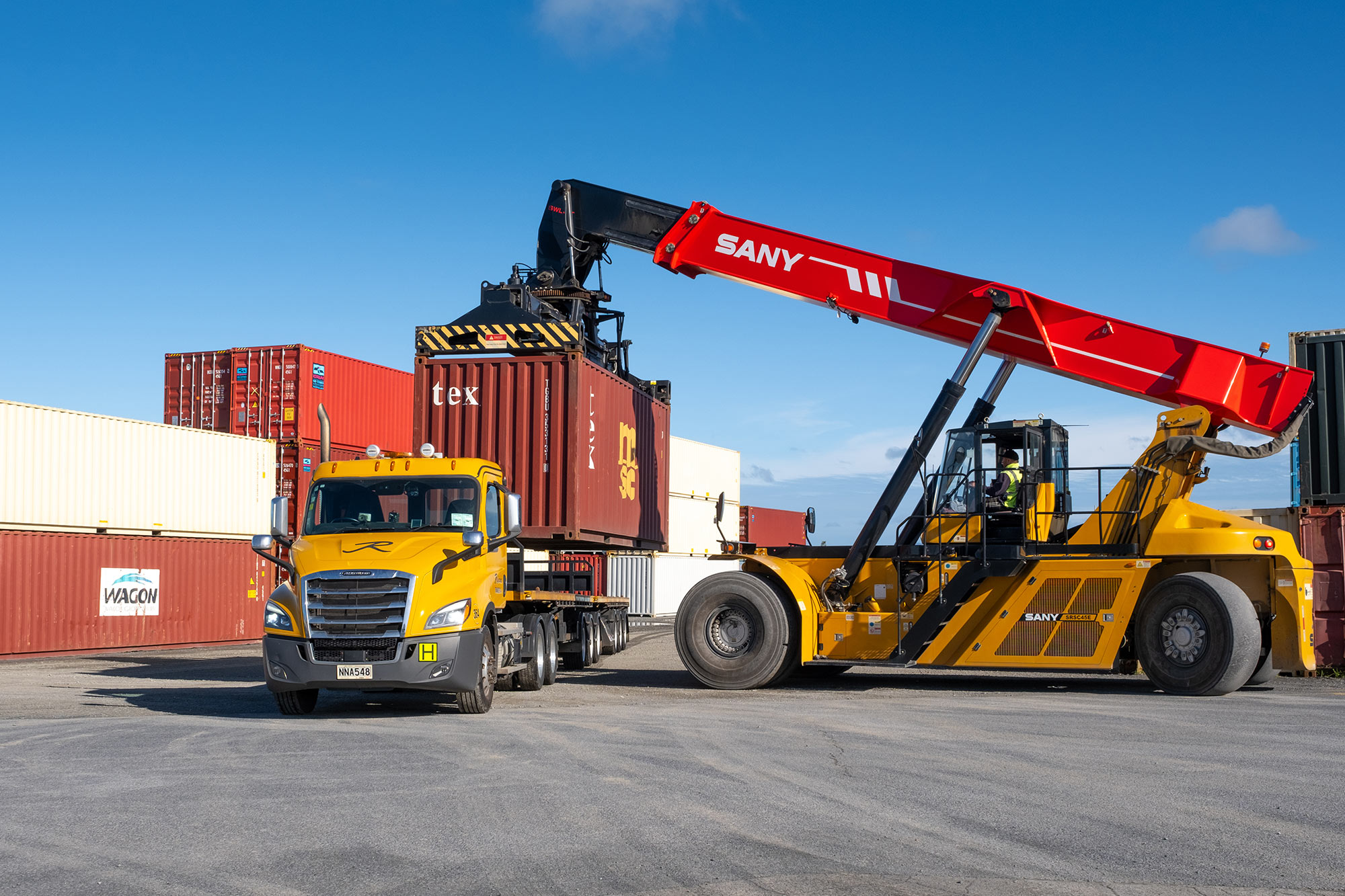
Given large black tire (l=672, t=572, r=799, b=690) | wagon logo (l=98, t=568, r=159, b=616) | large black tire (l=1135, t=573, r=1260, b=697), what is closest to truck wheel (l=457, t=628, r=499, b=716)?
large black tire (l=672, t=572, r=799, b=690)

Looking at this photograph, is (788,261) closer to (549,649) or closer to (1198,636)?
(549,649)

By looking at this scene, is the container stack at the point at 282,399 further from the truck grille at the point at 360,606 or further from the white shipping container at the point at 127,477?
the truck grille at the point at 360,606

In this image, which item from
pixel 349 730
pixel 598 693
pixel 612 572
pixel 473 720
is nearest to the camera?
pixel 349 730

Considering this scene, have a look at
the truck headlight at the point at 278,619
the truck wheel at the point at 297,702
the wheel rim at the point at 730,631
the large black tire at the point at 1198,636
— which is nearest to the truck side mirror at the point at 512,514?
the truck headlight at the point at 278,619

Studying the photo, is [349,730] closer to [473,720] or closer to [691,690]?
[473,720]

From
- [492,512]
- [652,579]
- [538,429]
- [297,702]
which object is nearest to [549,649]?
[538,429]

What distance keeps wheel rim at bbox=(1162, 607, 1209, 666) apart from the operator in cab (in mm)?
2092

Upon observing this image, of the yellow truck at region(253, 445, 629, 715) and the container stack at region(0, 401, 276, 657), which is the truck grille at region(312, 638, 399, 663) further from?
the container stack at region(0, 401, 276, 657)

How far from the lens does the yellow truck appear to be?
11.7m

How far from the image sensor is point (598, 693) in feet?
48.5

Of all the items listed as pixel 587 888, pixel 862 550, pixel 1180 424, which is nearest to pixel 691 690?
pixel 862 550

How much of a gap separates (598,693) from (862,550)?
12.0 feet

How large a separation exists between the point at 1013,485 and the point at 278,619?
832 centimetres

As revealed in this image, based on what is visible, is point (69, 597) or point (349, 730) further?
point (69, 597)
